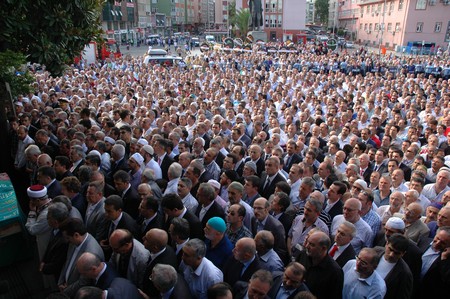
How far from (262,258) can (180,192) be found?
1.59m

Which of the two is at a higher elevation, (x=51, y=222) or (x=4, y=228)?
(x=51, y=222)

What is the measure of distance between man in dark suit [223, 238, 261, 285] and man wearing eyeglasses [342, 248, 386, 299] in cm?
91

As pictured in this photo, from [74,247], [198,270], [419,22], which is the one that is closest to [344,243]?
[198,270]

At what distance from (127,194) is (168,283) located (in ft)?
7.31

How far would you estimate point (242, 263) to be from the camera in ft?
11.6

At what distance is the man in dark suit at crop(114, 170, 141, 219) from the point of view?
16.0 ft

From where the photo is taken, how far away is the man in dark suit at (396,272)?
330 cm

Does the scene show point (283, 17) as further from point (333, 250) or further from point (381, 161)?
point (333, 250)

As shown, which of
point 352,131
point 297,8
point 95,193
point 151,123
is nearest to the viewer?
point 95,193

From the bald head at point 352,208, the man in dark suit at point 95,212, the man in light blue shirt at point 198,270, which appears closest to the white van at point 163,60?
the man in dark suit at point 95,212

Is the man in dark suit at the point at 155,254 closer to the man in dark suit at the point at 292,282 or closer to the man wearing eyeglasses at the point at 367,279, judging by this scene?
the man in dark suit at the point at 292,282

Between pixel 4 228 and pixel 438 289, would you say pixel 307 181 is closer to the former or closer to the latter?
pixel 438 289

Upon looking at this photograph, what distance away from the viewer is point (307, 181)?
4.98 meters

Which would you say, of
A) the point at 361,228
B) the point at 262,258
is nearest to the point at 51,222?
the point at 262,258
